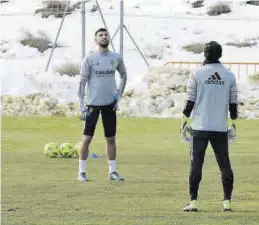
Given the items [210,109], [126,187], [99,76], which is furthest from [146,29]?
[210,109]

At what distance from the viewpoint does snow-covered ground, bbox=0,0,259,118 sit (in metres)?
49.7

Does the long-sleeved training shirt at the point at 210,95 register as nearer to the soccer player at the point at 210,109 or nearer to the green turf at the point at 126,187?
the soccer player at the point at 210,109

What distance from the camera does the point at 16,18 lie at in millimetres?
56344

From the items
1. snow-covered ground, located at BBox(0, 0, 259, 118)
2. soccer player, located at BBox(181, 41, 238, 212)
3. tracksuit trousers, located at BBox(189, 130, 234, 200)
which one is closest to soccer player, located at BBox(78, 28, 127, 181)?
soccer player, located at BBox(181, 41, 238, 212)

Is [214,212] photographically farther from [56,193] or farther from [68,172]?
[68,172]

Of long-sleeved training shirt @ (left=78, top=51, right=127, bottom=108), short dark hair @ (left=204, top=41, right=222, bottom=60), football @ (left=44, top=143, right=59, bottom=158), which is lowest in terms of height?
football @ (left=44, top=143, right=59, bottom=158)

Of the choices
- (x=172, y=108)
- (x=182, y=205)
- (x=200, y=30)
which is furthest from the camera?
(x=200, y=30)

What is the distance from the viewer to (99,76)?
14.2 metres

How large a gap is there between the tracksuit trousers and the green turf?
25cm

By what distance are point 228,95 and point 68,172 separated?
16.1 feet

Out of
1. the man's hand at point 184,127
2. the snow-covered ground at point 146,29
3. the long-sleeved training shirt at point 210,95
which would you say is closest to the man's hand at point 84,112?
the man's hand at point 184,127

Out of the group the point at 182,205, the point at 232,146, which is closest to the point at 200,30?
the point at 232,146

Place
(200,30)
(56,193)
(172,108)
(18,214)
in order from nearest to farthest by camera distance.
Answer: (18,214) < (56,193) < (172,108) < (200,30)

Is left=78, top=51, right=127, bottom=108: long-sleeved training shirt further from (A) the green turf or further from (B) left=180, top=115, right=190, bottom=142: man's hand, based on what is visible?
(B) left=180, top=115, right=190, bottom=142: man's hand
